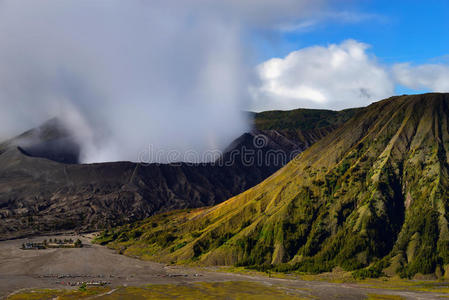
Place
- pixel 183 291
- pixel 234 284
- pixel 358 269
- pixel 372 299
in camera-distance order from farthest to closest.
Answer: pixel 358 269, pixel 234 284, pixel 183 291, pixel 372 299

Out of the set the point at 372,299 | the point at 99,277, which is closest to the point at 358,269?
the point at 372,299

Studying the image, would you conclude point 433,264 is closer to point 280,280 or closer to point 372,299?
point 372,299

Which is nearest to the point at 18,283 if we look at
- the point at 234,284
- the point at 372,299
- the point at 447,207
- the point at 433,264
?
the point at 234,284

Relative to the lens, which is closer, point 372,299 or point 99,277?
point 372,299

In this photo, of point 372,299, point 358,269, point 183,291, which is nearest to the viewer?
point 372,299

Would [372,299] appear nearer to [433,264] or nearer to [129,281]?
[433,264]

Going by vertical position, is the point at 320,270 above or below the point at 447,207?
below

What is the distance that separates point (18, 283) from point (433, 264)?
16971 cm

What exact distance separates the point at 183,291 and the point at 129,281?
34.0 m

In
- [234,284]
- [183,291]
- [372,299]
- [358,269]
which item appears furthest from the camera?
[358,269]

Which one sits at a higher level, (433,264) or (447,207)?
(447,207)

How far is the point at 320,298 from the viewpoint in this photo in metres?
148

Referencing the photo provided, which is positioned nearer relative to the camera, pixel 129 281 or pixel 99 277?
pixel 129 281

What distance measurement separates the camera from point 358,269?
187 meters
